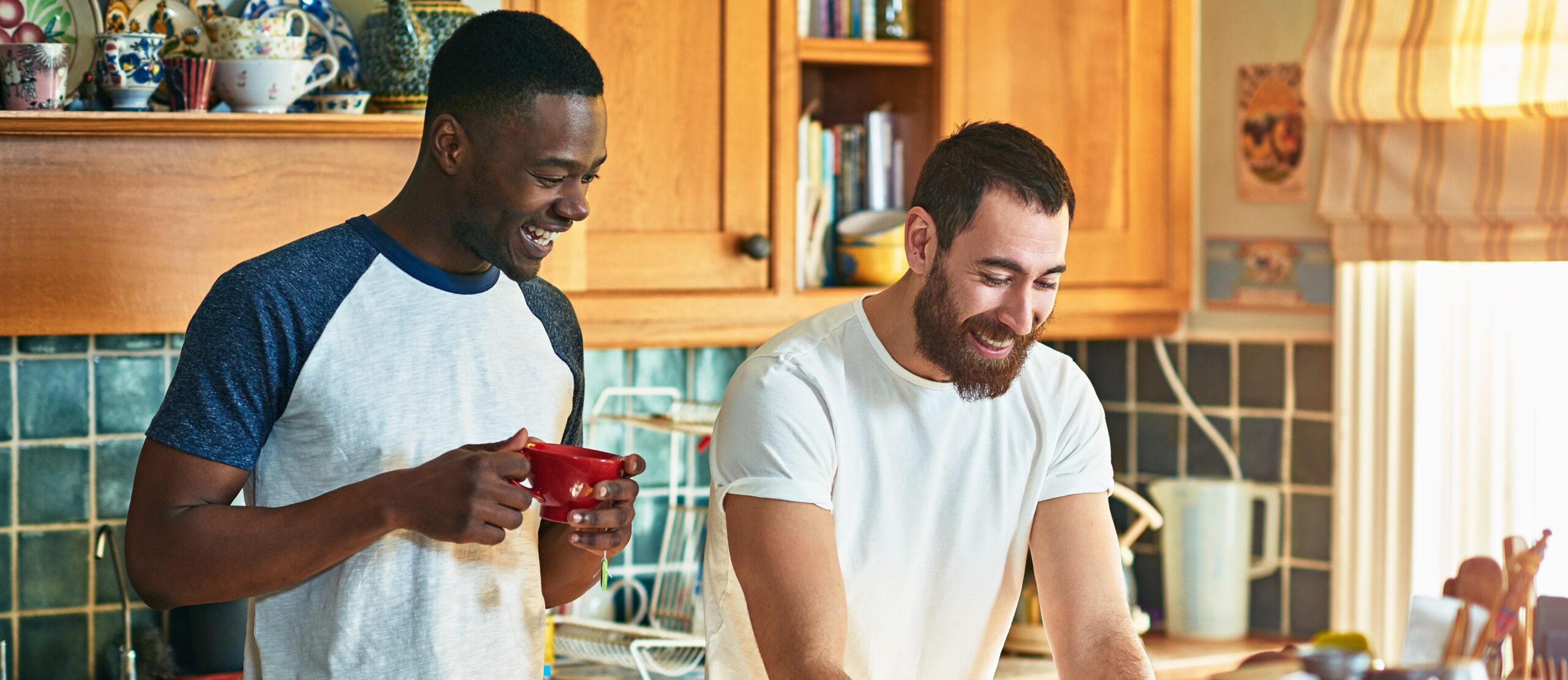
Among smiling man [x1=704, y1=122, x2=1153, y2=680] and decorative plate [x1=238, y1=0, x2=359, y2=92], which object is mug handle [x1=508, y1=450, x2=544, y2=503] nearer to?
smiling man [x1=704, y1=122, x2=1153, y2=680]

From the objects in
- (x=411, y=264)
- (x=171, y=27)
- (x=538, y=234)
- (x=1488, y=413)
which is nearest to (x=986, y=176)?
(x=538, y=234)

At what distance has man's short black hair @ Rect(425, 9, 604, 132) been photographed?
1194 mm

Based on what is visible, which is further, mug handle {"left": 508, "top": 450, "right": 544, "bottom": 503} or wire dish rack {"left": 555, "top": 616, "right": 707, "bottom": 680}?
wire dish rack {"left": 555, "top": 616, "right": 707, "bottom": 680}

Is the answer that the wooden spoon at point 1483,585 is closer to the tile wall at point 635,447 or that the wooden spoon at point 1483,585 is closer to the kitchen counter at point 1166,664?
the kitchen counter at point 1166,664

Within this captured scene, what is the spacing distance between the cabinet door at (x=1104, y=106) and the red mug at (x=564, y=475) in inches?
51.7

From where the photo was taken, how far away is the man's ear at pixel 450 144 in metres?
1.21

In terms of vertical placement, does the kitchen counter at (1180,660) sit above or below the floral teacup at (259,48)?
below

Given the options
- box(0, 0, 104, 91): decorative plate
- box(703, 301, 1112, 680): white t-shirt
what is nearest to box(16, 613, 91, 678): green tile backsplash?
box(0, 0, 104, 91): decorative plate

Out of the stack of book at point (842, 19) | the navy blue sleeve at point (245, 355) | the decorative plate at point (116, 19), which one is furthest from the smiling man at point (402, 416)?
the stack of book at point (842, 19)

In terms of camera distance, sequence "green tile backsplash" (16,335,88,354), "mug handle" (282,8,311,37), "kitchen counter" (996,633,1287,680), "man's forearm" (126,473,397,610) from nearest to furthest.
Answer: "man's forearm" (126,473,397,610) < "mug handle" (282,8,311,37) < "green tile backsplash" (16,335,88,354) < "kitchen counter" (996,633,1287,680)

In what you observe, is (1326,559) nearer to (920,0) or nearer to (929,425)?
(920,0)

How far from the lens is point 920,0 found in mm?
2402

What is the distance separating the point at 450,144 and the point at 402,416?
0.22 meters

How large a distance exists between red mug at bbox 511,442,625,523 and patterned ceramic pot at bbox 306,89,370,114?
83 centimetres
